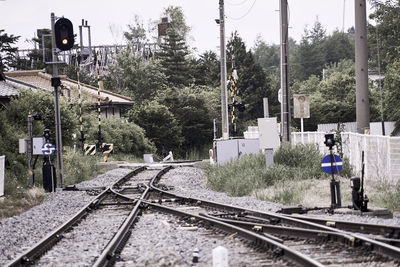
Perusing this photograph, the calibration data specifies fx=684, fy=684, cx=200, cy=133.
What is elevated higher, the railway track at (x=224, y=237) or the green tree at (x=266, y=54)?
the green tree at (x=266, y=54)

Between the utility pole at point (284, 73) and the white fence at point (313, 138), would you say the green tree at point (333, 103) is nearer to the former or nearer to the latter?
the white fence at point (313, 138)

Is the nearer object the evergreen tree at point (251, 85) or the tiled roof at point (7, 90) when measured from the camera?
the tiled roof at point (7, 90)

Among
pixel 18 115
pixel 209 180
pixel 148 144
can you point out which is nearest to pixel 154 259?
pixel 209 180

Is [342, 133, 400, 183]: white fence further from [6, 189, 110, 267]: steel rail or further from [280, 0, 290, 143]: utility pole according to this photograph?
[6, 189, 110, 267]: steel rail

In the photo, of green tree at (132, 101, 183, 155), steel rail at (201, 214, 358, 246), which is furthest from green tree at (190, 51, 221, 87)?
steel rail at (201, 214, 358, 246)

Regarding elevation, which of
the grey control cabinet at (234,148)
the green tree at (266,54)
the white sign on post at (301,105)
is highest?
the green tree at (266,54)

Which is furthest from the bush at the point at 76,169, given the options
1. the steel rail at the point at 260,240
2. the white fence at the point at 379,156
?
the steel rail at the point at 260,240

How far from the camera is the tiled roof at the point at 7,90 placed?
3586cm

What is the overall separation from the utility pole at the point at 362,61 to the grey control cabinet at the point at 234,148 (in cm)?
851

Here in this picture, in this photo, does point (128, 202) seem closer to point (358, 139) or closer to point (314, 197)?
point (314, 197)

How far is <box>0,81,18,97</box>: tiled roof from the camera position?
118ft

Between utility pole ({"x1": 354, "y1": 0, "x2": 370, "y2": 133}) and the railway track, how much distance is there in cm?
622

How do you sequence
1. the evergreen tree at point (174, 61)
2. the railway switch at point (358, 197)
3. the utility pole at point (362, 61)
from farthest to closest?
the evergreen tree at point (174, 61) → the utility pole at point (362, 61) → the railway switch at point (358, 197)

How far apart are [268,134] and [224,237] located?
395 inches
